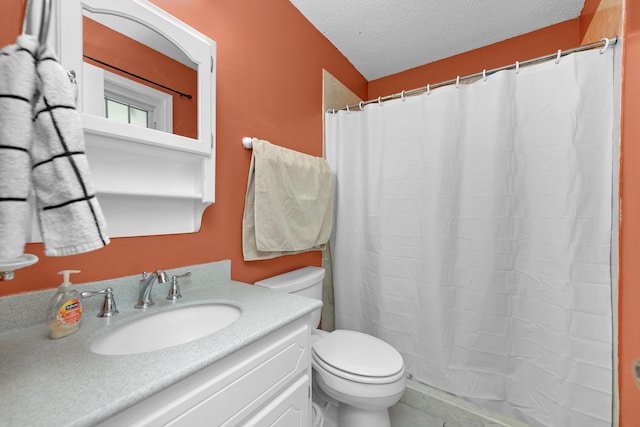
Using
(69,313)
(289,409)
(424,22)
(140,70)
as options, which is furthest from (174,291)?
(424,22)

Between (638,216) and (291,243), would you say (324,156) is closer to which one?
(291,243)

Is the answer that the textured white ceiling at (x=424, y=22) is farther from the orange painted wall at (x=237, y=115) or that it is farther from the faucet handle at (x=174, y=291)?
the faucet handle at (x=174, y=291)

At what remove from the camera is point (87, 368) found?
1.82 feet

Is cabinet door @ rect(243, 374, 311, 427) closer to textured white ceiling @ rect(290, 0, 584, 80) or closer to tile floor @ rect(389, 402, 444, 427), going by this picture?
tile floor @ rect(389, 402, 444, 427)

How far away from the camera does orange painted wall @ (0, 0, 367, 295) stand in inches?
32.8

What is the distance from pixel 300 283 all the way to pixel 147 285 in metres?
0.70

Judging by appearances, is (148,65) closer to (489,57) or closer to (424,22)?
(424,22)

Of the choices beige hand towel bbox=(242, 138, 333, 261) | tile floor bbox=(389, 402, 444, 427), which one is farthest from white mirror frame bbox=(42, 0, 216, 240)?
tile floor bbox=(389, 402, 444, 427)

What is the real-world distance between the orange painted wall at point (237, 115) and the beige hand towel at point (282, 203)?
0.06 m

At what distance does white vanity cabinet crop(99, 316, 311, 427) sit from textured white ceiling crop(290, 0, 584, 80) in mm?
1814

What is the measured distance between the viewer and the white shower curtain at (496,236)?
3.78ft

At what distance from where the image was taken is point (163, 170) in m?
0.99

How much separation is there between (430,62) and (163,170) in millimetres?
2223

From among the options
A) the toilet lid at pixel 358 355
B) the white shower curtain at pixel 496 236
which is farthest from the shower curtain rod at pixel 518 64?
the toilet lid at pixel 358 355
